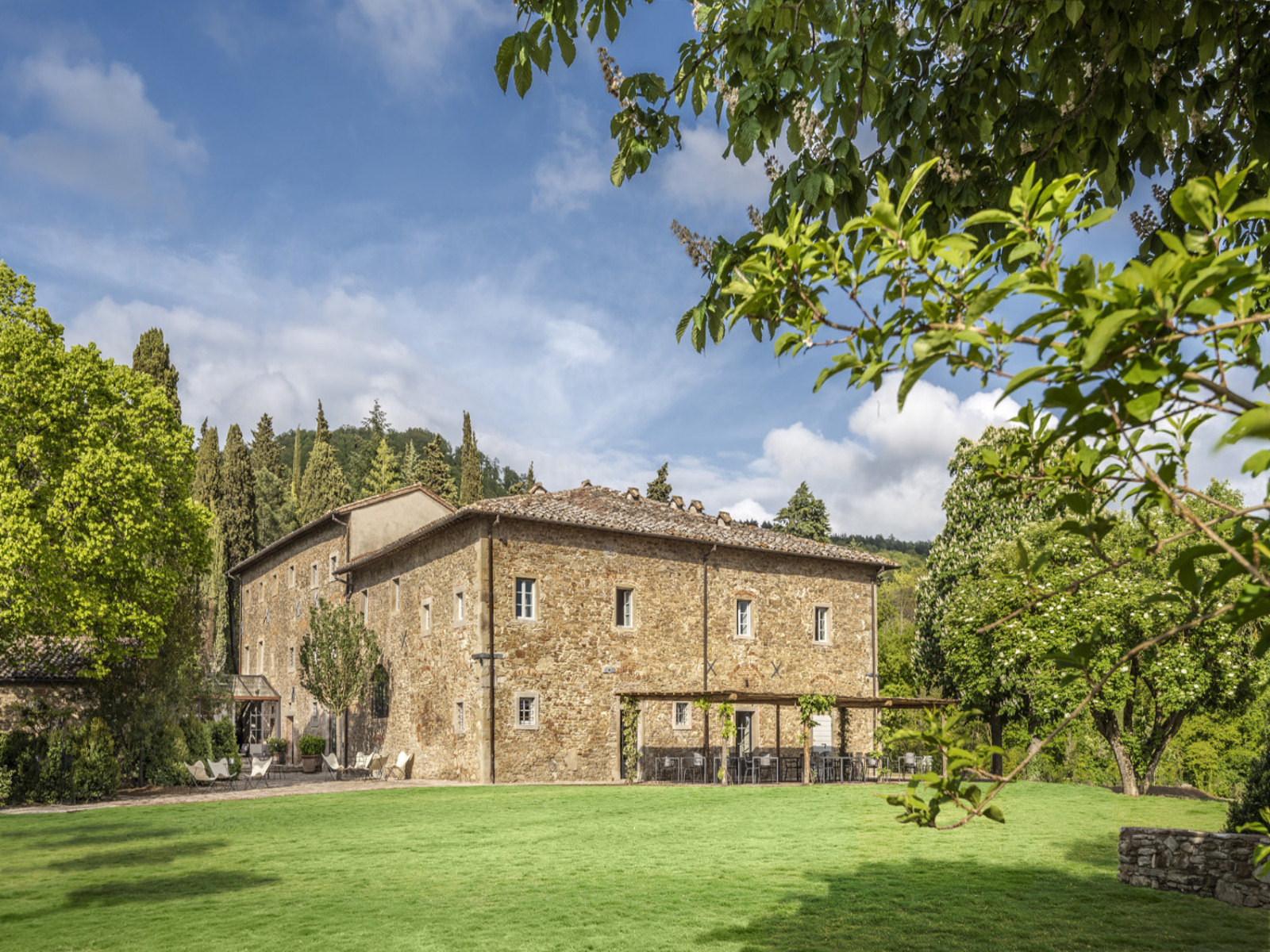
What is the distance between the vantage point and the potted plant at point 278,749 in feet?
108

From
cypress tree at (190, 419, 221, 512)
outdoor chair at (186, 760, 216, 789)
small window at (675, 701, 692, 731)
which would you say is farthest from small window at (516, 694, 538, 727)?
cypress tree at (190, 419, 221, 512)

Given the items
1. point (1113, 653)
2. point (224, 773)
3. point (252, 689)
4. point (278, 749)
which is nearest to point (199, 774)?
point (224, 773)

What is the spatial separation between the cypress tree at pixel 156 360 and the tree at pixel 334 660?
19.3m

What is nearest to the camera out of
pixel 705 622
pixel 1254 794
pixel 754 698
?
pixel 1254 794

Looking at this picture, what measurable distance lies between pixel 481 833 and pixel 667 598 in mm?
13447

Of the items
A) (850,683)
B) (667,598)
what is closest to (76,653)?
(667,598)

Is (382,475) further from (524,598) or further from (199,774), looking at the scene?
(199,774)

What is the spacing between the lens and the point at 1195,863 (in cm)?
952

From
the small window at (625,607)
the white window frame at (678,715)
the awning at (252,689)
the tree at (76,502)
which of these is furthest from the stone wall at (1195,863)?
the awning at (252,689)

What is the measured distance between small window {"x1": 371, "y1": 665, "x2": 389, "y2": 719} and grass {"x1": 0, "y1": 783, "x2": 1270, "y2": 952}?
11362mm

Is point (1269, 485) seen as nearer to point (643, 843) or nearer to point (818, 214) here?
point (818, 214)

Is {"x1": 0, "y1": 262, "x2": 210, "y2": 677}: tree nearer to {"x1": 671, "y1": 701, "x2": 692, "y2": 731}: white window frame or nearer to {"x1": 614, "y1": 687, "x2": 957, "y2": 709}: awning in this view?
{"x1": 614, "y1": 687, "x2": 957, "y2": 709}: awning

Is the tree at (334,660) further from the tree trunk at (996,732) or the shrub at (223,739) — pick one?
the tree trunk at (996,732)

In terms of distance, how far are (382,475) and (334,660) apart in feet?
125
